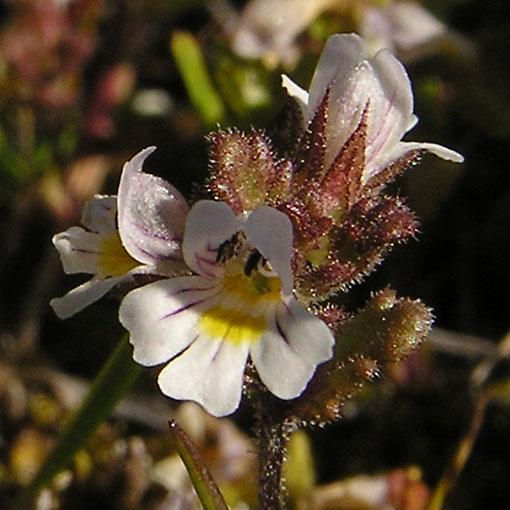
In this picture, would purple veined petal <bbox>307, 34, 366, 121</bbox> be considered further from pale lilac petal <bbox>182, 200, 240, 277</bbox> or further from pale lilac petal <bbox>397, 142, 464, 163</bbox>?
pale lilac petal <bbox>182, 200, 240, 277</bbox>

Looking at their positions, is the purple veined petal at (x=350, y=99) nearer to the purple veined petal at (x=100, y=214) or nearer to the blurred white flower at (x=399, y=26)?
the purple veined petal at (x=100, y=214)

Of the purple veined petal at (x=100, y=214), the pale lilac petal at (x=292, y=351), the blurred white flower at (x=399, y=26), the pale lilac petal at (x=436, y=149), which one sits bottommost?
the blurred white flower at (x=399, y=26)

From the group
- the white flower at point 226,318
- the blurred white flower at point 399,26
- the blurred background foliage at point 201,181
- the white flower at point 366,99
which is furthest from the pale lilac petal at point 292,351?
the blurred white flower at point 399,26

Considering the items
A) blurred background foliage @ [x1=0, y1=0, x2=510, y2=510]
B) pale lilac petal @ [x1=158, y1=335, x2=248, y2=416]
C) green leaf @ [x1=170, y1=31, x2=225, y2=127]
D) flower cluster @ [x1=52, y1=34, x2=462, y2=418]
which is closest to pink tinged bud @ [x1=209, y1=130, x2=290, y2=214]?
flower cluster @ [x1=52, y1=34, x2=462, y2=418]

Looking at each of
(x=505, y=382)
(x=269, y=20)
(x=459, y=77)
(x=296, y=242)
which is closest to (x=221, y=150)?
(x=296, y=242)

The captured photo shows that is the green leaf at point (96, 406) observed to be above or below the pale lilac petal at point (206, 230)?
below

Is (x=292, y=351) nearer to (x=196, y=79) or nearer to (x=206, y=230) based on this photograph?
(x=206, y=230)

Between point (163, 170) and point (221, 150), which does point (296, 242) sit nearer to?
point (221, 150)
